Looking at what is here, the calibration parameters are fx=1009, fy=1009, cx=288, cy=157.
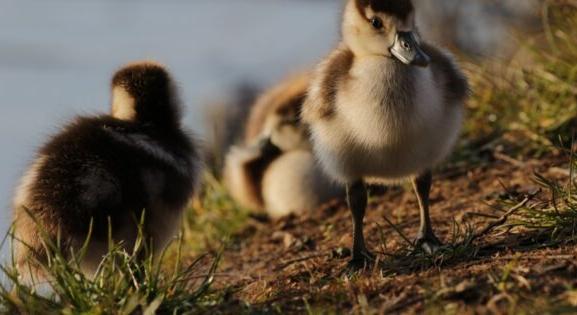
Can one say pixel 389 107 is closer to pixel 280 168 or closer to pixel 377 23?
pixel 377 23

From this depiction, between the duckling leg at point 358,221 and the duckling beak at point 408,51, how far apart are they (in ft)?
2.07

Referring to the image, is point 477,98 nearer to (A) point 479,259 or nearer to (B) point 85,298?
(A) point 479,259

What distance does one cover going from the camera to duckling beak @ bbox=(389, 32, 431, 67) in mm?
3934

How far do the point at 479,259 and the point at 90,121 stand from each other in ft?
5.76

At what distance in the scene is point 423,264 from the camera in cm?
394

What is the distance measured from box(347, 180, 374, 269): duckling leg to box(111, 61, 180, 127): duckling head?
2.99 ft

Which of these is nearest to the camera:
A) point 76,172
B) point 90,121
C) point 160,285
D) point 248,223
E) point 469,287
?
point 469,287

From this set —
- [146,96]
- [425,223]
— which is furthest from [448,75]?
[146,96]

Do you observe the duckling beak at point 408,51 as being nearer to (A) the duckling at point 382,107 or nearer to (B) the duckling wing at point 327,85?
(A) the duckling at point 382,107

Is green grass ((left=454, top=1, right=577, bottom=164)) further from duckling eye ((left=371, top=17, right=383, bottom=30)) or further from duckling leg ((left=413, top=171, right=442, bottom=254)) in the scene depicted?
duckling eye ((left=371, top=17, right=383, bottom=30))

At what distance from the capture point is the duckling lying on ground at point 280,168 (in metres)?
6.25

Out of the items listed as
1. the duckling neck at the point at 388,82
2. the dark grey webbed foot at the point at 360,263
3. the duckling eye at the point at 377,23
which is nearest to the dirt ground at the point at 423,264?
the dark grey webbed foot at the point at 360,263

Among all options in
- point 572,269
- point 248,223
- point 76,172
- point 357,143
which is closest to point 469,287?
point 572,269

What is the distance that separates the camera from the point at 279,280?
4230 millimetres
